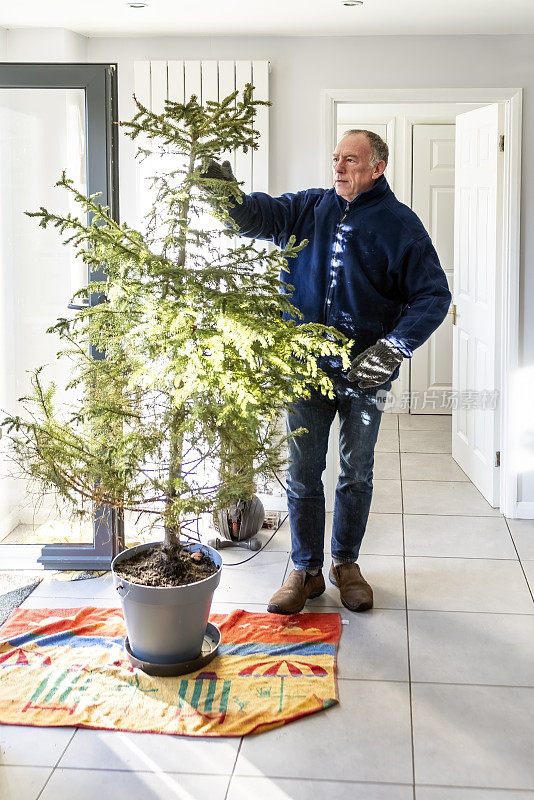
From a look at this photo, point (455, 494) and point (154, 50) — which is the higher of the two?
point (154, 50)

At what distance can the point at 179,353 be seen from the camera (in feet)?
8.09

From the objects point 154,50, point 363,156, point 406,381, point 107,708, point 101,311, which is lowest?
point 107,708

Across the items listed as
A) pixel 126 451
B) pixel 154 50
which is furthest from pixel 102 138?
pixel 126 451

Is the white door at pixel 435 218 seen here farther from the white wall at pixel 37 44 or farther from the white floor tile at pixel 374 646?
the white floor tile at pixel 374 646

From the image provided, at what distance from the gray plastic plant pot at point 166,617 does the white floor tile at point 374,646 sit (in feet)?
1.54

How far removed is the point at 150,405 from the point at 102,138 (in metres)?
1.20

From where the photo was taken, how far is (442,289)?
3.07 metres

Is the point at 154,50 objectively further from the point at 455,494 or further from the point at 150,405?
the point at 455,494

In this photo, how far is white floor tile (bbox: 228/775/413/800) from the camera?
2217 millimetres

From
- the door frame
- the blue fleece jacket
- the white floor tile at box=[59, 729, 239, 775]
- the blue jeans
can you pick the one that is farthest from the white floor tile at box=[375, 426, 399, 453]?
the white floor tile at box=[59, 729, 239, 775]

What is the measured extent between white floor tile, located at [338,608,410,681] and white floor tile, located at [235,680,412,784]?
128 millimetres

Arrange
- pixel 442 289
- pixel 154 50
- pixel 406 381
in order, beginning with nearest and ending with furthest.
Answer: pixel 442 289
pixel 154 50
pixel 406 381

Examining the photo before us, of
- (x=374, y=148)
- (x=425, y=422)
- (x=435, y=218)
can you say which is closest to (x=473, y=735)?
(x=374, y=148)

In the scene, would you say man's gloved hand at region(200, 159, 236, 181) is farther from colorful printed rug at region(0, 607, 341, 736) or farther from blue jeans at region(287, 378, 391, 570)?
colorful printed rug at region(0, 607, 341, 736)
